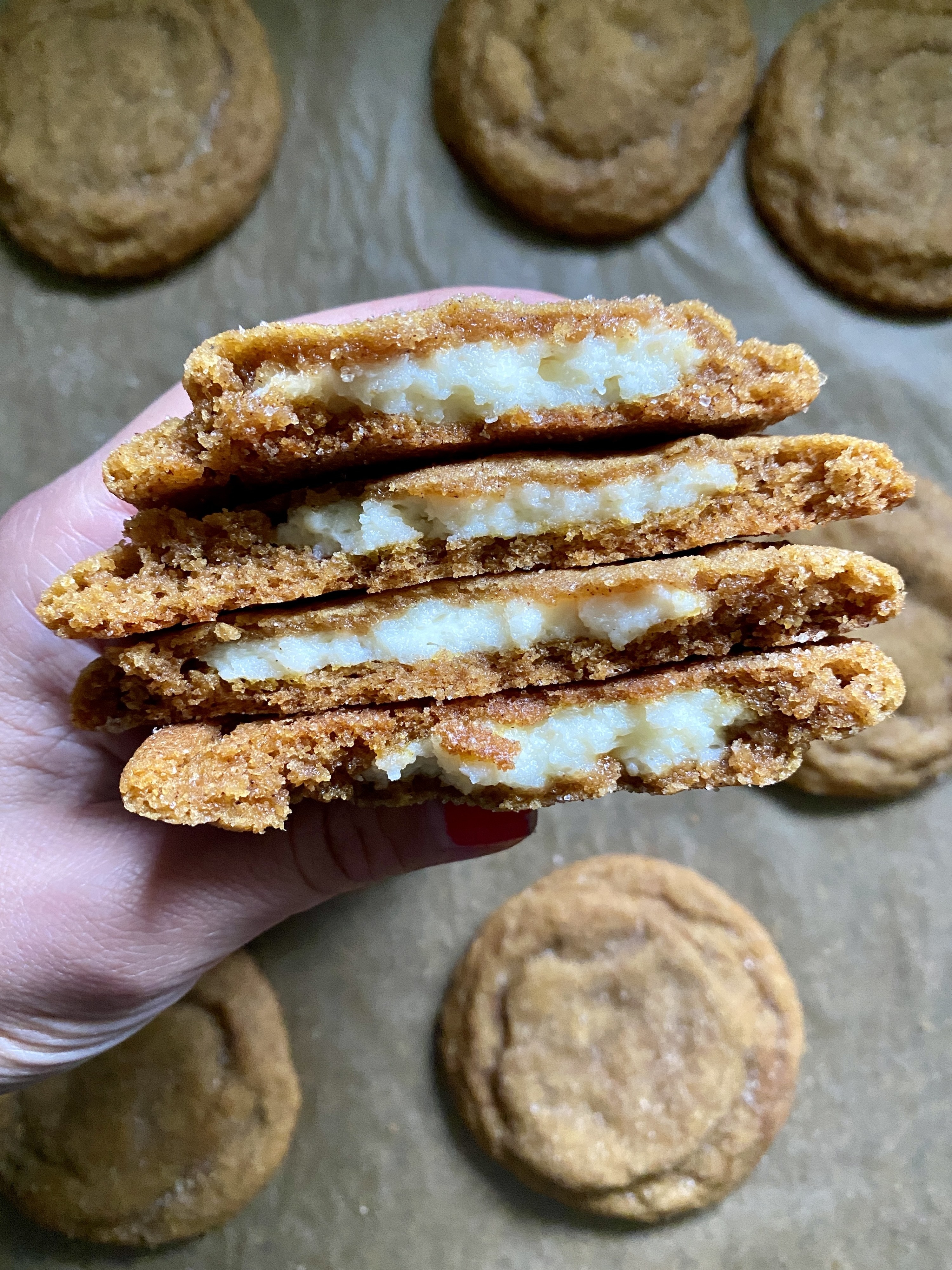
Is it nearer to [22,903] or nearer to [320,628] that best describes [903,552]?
[320,628]

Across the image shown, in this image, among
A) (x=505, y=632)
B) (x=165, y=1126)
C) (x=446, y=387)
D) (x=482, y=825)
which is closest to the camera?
(x=446, y=387)

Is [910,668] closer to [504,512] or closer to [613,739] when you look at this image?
[613,739]

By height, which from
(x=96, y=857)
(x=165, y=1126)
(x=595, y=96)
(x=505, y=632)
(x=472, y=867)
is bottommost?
(x=165, y=1126)

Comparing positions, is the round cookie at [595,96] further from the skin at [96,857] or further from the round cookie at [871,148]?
the skin at [96,857]

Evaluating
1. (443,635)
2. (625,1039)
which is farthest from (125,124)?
(625,1039)

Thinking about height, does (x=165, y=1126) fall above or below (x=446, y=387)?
below

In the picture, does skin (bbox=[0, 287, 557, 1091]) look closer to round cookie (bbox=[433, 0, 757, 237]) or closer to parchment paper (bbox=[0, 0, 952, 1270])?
parchment paper (bbox=[0, 0, 952, 1270])
